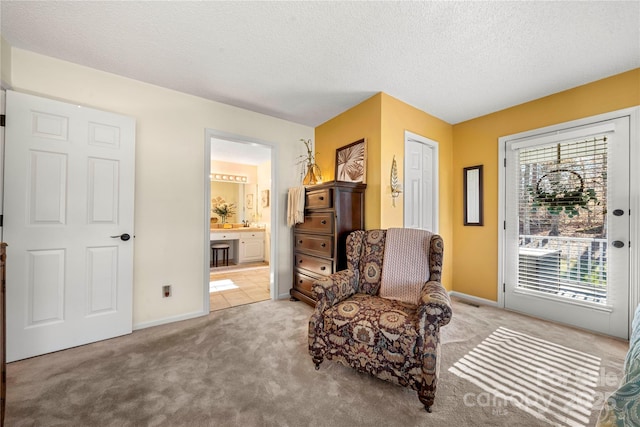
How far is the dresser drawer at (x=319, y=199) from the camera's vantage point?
2779mm

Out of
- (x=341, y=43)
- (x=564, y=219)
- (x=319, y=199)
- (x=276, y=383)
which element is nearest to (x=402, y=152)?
(x=319, y=199)

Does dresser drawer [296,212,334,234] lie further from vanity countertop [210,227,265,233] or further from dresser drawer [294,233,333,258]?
vanity countertop [210,227,265,233]

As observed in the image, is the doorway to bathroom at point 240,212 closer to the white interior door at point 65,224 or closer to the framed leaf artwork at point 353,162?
the framed leaf artwork at point 353,162

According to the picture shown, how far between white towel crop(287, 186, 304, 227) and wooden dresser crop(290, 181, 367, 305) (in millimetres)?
69

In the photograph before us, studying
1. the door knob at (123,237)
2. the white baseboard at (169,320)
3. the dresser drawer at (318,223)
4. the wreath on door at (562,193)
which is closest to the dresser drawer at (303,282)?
the dresser drawer at (318,223)

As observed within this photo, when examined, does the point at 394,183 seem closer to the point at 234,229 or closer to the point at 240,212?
the point at 234,229

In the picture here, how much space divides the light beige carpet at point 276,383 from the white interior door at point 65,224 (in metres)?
0.23

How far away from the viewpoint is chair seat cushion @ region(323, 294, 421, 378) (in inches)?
59.7

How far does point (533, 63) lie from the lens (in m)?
2.21

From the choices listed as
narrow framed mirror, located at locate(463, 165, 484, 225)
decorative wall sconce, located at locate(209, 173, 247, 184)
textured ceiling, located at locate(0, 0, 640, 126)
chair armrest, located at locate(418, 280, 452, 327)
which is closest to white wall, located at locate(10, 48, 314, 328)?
textured ceiling, located at locate(0, 0, 640, 126)

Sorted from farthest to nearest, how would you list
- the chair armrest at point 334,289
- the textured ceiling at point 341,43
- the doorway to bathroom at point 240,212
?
1. the doorway to bathroom at point 240,212
2. the chair armrest at point 334,289
3. the textured ceiling at point 341,43

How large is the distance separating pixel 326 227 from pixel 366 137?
46.0 inches

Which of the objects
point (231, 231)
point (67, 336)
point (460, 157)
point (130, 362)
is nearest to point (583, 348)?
point (460, 157)

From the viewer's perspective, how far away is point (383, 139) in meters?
2.76
